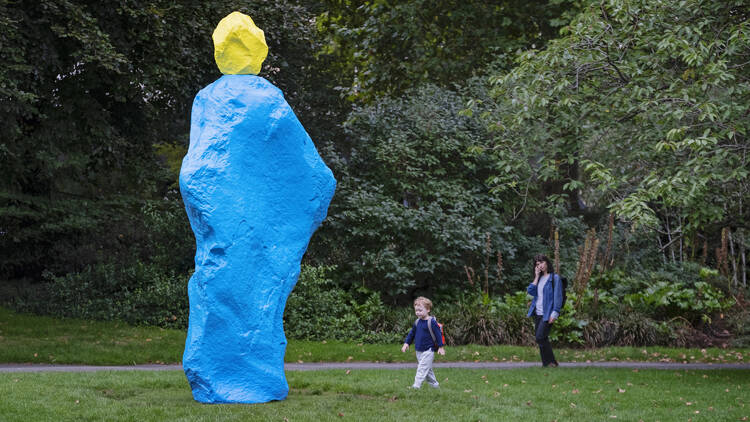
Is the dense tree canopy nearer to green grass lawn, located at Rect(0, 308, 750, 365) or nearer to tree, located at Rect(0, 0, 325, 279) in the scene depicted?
tree, located at Rect(0, 0, 325, 279)

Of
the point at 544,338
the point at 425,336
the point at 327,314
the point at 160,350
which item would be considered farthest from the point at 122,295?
the point at 425,336

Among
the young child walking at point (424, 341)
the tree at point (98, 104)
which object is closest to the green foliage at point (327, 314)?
the tree at point (98, 104)

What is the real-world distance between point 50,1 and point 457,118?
352 inches

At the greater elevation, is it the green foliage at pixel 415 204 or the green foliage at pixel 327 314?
the green foliage at pixel 415 204

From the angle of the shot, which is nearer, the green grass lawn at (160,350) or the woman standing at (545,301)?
the woman standing at (545,301)

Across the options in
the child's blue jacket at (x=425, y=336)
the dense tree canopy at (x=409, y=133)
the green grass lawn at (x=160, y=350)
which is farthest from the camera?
the green grass lawn at (x=160, y=350)

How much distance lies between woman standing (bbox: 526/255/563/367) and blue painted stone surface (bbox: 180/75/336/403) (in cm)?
445

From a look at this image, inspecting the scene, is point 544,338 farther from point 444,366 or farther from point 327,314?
point 327,314

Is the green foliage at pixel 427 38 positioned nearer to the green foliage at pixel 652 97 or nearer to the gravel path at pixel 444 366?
the green foliage at pixel 652 97

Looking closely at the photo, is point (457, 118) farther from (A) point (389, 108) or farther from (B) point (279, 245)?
(B) point (279, 245)

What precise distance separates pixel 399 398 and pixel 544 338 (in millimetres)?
3792

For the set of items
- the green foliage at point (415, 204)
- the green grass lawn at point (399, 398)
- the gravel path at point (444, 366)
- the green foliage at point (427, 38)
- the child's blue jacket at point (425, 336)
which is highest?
the green foliage at point (427, 38)

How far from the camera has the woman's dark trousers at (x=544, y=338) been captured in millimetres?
11336

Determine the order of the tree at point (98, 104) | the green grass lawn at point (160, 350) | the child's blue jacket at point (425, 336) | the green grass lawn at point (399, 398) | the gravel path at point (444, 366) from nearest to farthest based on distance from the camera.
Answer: the green grass lawn at point (399, 398) → the child's blue jacket at point (425, 336) → the gravel path at point (444, 366) → the green grass lawn at point (160, 350) → the tree at point (98, 104)
